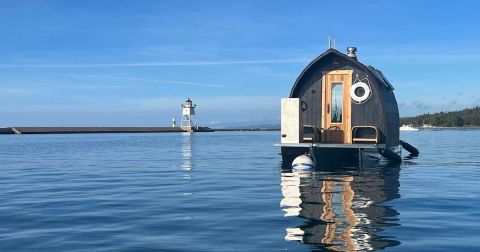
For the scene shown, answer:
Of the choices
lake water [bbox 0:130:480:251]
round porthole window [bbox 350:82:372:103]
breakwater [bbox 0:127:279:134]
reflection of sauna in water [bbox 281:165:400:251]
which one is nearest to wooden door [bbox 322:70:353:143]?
round porthole window [bbox 350:82:372:103]

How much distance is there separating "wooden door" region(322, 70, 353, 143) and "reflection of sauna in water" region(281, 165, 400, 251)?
476 cm

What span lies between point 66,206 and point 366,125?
17813 millimetres

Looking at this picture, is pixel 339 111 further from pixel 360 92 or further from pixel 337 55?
pixel 337 55

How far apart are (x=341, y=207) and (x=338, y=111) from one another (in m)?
15.2

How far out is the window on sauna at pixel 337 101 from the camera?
28.7 metres

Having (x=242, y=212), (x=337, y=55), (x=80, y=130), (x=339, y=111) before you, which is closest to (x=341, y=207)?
(x=242, y=212)

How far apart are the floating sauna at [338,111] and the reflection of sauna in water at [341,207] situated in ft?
11.9

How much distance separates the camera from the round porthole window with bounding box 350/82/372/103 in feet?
91.5

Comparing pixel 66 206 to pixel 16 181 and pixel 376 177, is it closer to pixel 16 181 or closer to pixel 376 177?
pixel 16 181

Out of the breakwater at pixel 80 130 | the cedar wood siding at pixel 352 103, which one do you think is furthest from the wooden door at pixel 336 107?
the breakwater at pixel 80 130

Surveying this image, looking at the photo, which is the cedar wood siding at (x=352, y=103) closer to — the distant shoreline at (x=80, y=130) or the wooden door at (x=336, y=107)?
the wooden door at (x=336, y=107)

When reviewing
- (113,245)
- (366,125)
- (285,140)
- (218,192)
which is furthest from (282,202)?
(366,125)

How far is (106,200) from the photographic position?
53.4ft

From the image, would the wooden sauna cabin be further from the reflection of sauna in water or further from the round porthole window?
the reflection of sauna in water
